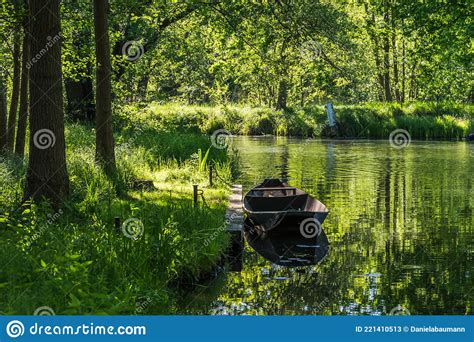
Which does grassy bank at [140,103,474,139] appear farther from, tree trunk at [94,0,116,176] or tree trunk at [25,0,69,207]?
tree trunk at [25,0,69,207]

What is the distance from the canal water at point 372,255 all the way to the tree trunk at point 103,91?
152 inches

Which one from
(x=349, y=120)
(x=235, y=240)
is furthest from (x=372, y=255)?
(x=349, y=120)

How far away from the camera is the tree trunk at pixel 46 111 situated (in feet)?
40.3

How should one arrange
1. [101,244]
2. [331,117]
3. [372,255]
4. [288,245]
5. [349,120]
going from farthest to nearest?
[349,120]
[331,117]
[288,245]
[372,255]
[101,244]

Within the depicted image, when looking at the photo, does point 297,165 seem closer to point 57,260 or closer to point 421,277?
point 421,277

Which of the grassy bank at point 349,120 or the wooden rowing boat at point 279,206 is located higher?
the grassy bank at point 349,120

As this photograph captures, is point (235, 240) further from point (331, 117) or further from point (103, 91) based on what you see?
point (331, 117)

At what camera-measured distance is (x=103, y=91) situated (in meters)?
16.2

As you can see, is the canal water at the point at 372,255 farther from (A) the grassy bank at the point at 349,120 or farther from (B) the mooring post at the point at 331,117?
(A) the grassy bank at the point at 349,120

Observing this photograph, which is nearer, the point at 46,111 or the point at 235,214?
the point at 46,111

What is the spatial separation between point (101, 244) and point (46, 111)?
132 inches

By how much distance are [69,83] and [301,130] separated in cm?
2226

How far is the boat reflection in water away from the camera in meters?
14.6

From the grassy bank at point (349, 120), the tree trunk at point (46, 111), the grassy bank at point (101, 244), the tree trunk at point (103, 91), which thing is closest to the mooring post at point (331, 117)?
the grassy bank at point (349, 120)
